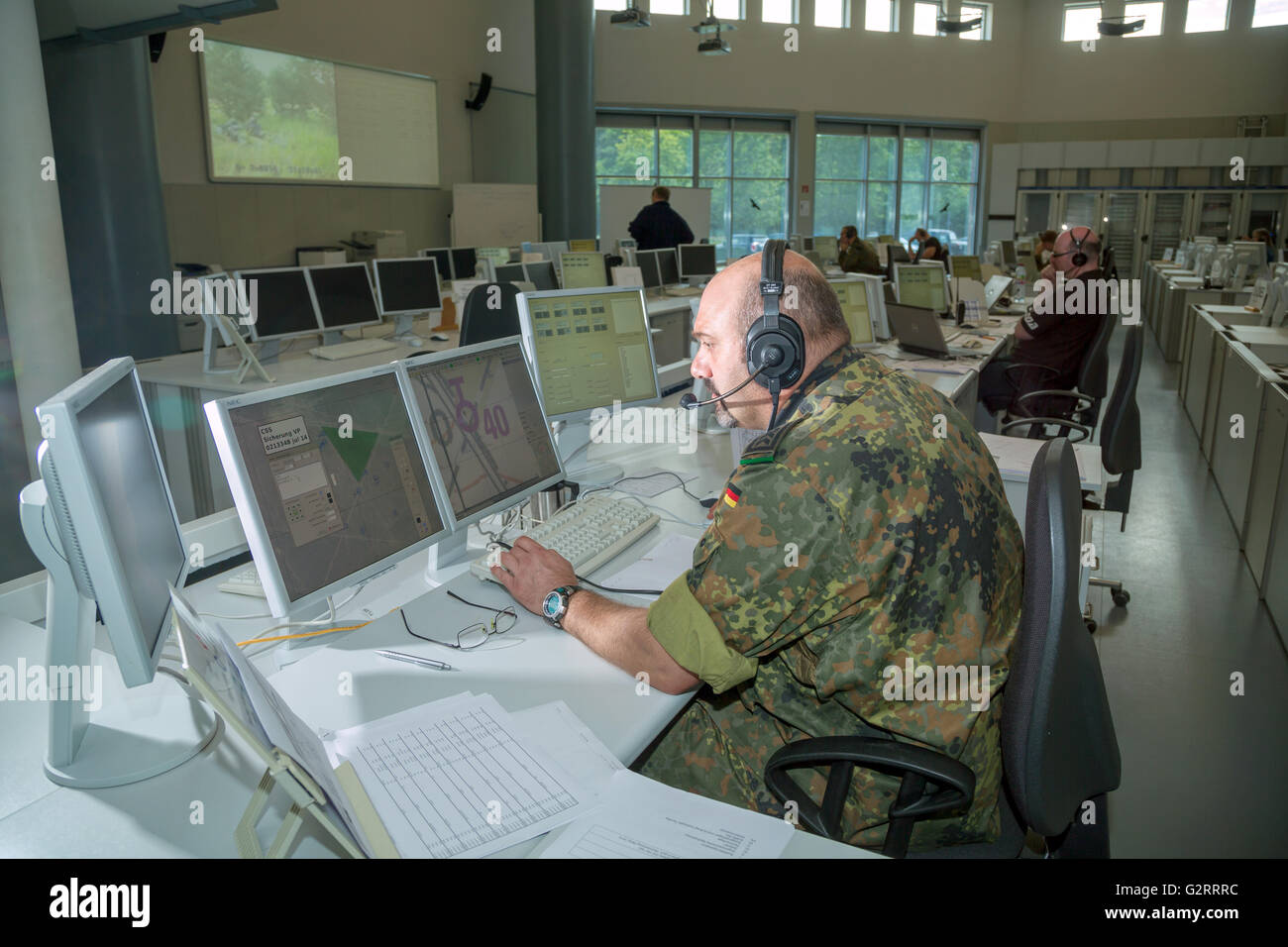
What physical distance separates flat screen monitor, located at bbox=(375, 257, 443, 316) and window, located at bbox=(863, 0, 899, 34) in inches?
439

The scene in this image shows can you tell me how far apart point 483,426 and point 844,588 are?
0.92 m

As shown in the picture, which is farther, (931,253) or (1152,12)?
(1152,12)

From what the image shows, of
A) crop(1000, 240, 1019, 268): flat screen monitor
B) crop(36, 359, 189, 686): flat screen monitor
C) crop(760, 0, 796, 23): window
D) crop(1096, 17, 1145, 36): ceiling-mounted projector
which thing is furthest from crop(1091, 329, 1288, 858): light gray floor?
crop(760, 0, 796, 23): window

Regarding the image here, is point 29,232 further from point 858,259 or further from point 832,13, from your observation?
point 832,13

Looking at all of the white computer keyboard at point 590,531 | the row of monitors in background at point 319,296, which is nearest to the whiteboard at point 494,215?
the row of monitors in background at point 319,296

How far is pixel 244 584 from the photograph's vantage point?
1736mm

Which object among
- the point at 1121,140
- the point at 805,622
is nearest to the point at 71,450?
the point at 805,622

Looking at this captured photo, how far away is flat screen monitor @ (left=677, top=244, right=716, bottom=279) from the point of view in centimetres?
880

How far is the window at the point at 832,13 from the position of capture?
13.8 metres

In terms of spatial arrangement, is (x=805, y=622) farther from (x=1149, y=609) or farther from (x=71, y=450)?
(x=1149, y=609)

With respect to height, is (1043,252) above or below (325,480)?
above

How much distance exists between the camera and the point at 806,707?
138 centimetres

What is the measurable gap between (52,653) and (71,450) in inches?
12.4

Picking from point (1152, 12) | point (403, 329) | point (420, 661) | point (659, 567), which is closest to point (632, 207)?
point (403, 329)
